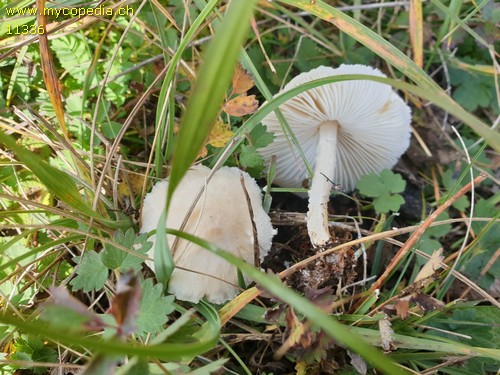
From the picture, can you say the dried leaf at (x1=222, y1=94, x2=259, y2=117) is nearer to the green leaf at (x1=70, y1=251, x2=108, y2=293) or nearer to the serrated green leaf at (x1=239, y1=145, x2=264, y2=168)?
the serrated green leaf at (x1=239, y1=145, x2=264, y2=168)

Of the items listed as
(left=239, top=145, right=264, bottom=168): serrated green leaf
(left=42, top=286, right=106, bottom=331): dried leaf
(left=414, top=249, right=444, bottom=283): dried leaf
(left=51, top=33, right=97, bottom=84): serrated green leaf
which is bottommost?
(left=414, top=249, right=444, bottom=283): dried leaf

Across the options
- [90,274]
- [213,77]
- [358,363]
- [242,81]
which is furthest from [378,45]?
[90,274]

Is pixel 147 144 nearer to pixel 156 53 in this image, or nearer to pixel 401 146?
pixel 156 53

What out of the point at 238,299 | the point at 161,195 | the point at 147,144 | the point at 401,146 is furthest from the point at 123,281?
the point at 401,146

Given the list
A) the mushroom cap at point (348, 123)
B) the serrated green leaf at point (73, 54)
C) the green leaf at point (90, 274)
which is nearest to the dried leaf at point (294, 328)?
the green leaf at point (90, 274)

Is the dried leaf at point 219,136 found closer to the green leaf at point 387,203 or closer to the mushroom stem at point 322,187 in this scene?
the mushroom stem at point 322,187

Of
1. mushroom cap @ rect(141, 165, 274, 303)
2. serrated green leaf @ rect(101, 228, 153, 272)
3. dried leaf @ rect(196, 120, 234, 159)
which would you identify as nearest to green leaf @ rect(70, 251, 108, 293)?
serrated green leaf @ rect(101, 228, 153, 272)
